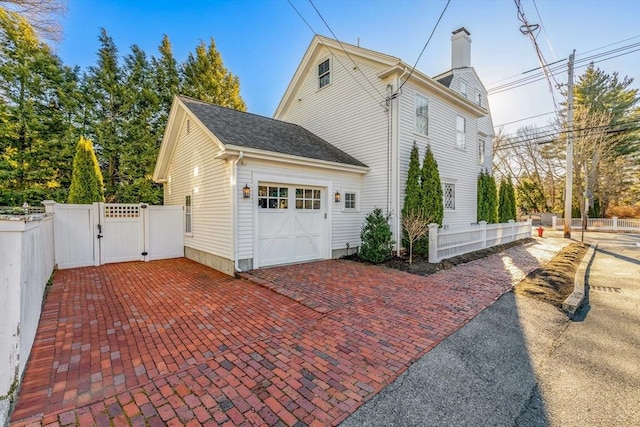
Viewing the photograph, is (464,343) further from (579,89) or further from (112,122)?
(579,89)

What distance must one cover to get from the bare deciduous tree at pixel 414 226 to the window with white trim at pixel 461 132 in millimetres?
4710

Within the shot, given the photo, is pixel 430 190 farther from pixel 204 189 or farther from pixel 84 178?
A: pixel 84 178

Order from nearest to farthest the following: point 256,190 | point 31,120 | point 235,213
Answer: point 235,213 < point 256,190 < point 31,120

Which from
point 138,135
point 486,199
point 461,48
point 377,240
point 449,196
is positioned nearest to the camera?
point 377,240

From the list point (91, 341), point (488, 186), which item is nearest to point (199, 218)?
point (91, 341)

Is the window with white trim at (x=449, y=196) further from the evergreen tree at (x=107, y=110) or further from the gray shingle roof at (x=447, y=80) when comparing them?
the evergreen tree at (x=107, y=110)

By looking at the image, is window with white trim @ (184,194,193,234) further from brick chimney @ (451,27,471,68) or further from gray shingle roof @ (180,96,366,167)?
brick chimney @ (451,27,471,68)

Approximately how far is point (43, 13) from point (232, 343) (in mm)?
10162

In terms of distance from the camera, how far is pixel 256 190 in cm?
705

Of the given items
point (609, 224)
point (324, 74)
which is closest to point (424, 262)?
point (324, 74)

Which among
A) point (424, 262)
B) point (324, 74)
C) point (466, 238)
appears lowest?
point (424, 262)

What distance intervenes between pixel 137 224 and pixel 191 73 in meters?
12.5

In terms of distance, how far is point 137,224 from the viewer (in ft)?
29.1

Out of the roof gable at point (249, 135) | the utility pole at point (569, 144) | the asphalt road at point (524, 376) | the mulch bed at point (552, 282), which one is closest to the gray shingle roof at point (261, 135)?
the roof gable at point (249, 135)
